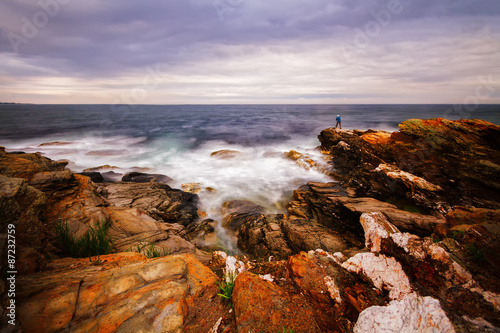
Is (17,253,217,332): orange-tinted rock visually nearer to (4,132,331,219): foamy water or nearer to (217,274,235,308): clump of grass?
(217,274,235,308): clump of grass

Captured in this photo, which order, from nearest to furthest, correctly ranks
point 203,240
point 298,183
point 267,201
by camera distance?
point 203,240 < point 267,201 < point 298,183

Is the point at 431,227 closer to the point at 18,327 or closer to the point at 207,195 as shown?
the point at 18,327

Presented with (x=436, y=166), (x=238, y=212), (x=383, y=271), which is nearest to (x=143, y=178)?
(x=238, y=212)

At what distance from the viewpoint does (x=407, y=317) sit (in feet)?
8.89

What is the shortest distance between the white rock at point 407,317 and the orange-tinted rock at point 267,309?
72 cm

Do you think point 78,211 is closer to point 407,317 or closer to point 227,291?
point 227,291

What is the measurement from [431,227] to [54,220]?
384 inches

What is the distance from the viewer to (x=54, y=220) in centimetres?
485

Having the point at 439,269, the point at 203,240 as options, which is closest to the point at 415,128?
the point at 439,269

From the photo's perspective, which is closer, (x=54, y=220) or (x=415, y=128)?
(x=54, y=220)

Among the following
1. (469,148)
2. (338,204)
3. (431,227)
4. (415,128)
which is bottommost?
(338,204)

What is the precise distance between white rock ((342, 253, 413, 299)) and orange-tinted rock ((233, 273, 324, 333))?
139 cm

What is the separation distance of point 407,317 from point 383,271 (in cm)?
99

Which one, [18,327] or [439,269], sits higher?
[18,327]
